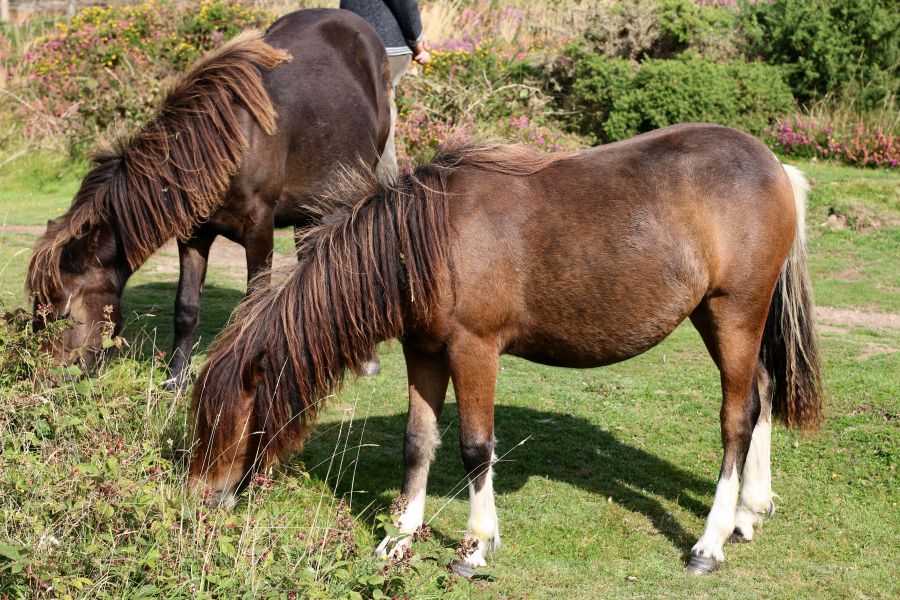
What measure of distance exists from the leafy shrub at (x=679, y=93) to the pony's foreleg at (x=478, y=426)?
8757 millimetres

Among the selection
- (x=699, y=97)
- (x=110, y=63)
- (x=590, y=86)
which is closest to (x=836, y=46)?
(x=699, y=97)

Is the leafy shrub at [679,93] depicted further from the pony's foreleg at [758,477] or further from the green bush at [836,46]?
the pony's foreleg at [758,477]

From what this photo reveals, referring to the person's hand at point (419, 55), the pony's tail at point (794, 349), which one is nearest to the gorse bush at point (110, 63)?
the person's hand at point (419, 55)

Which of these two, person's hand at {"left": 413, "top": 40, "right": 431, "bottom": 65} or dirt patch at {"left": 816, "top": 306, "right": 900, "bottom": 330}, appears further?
dirt patch at {"left": 816, "top": 306, "right": 900, "bottom": 330}

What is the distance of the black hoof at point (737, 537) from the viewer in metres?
4.47

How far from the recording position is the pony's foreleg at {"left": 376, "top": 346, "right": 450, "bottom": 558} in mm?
4215

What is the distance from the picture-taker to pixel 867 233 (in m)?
10.0

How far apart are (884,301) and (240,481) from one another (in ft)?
21.1

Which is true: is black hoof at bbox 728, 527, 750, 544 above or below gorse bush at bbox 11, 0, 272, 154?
below

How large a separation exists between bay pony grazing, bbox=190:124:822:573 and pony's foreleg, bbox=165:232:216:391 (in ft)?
6.25

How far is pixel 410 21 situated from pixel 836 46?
7.90m

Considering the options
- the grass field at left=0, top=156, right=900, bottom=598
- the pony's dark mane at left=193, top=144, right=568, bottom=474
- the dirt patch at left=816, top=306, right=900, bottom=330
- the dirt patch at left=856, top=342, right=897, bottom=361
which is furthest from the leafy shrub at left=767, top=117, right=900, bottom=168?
the pony's dark mane at left=193, top=144, right=568, bottom=474

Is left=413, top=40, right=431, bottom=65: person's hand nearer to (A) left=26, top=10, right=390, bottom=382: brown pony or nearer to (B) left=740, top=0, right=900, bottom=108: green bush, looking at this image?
(A) left=26, top=10, right=390, bottom=382: brown pony

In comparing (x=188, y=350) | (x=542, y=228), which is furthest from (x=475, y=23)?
(x=542, y=228)
